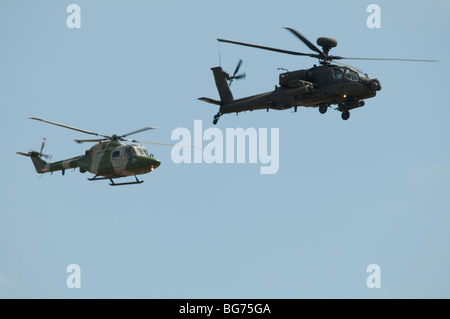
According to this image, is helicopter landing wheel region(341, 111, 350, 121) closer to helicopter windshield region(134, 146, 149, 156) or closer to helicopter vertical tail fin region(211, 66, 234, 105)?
helicopter vertical tail fin region(211, 66, 234, 105)

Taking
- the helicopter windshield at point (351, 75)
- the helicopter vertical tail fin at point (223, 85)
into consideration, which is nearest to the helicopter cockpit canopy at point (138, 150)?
the helicopter vertical tail fin at point (223, 85)

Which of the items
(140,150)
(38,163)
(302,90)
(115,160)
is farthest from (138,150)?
(302,90)

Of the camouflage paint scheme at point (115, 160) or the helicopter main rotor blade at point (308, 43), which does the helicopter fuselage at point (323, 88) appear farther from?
the camouflage paint scheme at point (115, 160)

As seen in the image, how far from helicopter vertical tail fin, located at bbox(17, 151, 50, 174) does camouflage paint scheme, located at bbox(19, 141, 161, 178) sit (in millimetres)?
2779

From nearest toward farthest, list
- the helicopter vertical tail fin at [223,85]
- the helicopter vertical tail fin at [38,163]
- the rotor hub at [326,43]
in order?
the rotor hub at [326,43] < the helicopter vertical tail fin at [38,163] < the helicopter vertical tail fin at [223,85]

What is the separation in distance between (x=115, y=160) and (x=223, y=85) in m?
10.3

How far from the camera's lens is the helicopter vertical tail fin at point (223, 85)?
69562 millimetres

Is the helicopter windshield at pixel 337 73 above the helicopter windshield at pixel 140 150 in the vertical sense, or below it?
above

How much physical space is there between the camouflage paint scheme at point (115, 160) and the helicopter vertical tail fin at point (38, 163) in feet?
9.12

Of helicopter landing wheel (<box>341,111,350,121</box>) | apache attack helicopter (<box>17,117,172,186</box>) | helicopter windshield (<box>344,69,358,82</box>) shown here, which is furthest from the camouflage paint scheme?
helicopter windshield (<box>344,69,358,82</box>)
